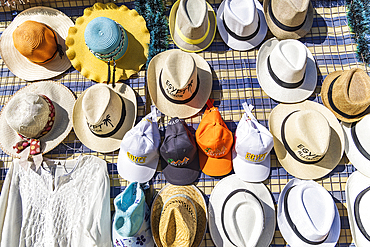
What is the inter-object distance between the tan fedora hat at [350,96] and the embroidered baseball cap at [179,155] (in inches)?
50.4

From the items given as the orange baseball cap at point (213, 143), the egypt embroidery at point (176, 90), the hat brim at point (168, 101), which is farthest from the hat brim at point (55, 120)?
the orange baseball cap at point (213, 143)

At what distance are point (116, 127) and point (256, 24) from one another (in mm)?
1569

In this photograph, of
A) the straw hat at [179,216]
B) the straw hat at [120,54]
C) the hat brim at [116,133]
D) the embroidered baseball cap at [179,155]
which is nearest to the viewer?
the straw hat at [179,216]

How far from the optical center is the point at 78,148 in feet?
6.86

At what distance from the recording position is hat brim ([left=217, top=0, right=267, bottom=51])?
2107mm

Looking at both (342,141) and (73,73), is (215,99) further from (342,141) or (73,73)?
(73,73)

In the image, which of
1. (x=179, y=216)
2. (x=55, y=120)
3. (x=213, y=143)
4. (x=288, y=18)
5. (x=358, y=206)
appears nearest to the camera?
A: (x=179, y=216)

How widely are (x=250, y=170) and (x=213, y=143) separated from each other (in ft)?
1.50

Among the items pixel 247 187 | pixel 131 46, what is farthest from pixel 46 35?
pixel 247 187

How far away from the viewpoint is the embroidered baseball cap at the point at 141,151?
5.81 ft

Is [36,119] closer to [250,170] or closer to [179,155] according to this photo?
[179,155]

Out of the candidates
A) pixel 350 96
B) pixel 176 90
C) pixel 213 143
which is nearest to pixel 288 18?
pixel 350 96

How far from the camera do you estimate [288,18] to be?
1.94m

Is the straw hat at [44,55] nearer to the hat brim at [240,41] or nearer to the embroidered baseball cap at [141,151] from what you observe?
the embroidered baseball cap at [141,151]
